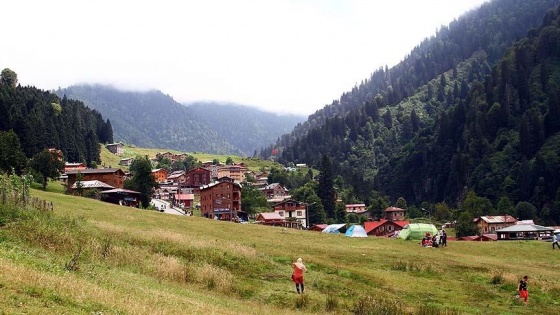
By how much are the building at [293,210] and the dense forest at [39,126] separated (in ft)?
216

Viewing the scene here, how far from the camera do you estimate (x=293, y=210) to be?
151500mm

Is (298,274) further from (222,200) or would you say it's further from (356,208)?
(356,208)

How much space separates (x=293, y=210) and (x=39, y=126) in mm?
76256

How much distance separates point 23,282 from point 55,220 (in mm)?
18542

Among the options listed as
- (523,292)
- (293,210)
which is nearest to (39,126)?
(293,210)

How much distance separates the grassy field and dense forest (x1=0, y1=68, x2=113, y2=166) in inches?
4102

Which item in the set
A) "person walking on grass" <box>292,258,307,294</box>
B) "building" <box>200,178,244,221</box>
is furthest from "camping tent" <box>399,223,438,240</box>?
"building" <box>200,178,244,221</box>

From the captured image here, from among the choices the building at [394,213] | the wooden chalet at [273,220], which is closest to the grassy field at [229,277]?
the wooden chalet at [273,220]

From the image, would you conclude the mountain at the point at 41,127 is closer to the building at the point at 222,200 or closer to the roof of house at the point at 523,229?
the building at the point at 222,200

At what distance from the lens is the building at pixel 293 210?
14925 cm

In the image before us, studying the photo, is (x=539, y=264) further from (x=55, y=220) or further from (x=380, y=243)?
(x=55, y=220)

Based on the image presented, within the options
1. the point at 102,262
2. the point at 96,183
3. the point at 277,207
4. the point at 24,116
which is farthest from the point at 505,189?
the point at 102,262

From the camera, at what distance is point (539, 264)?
46125 mm

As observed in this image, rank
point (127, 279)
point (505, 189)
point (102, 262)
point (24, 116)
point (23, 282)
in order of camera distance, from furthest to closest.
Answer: point (505, 189), point (24, 116), point (102, 262), point (127, 279), point (23, 282)
